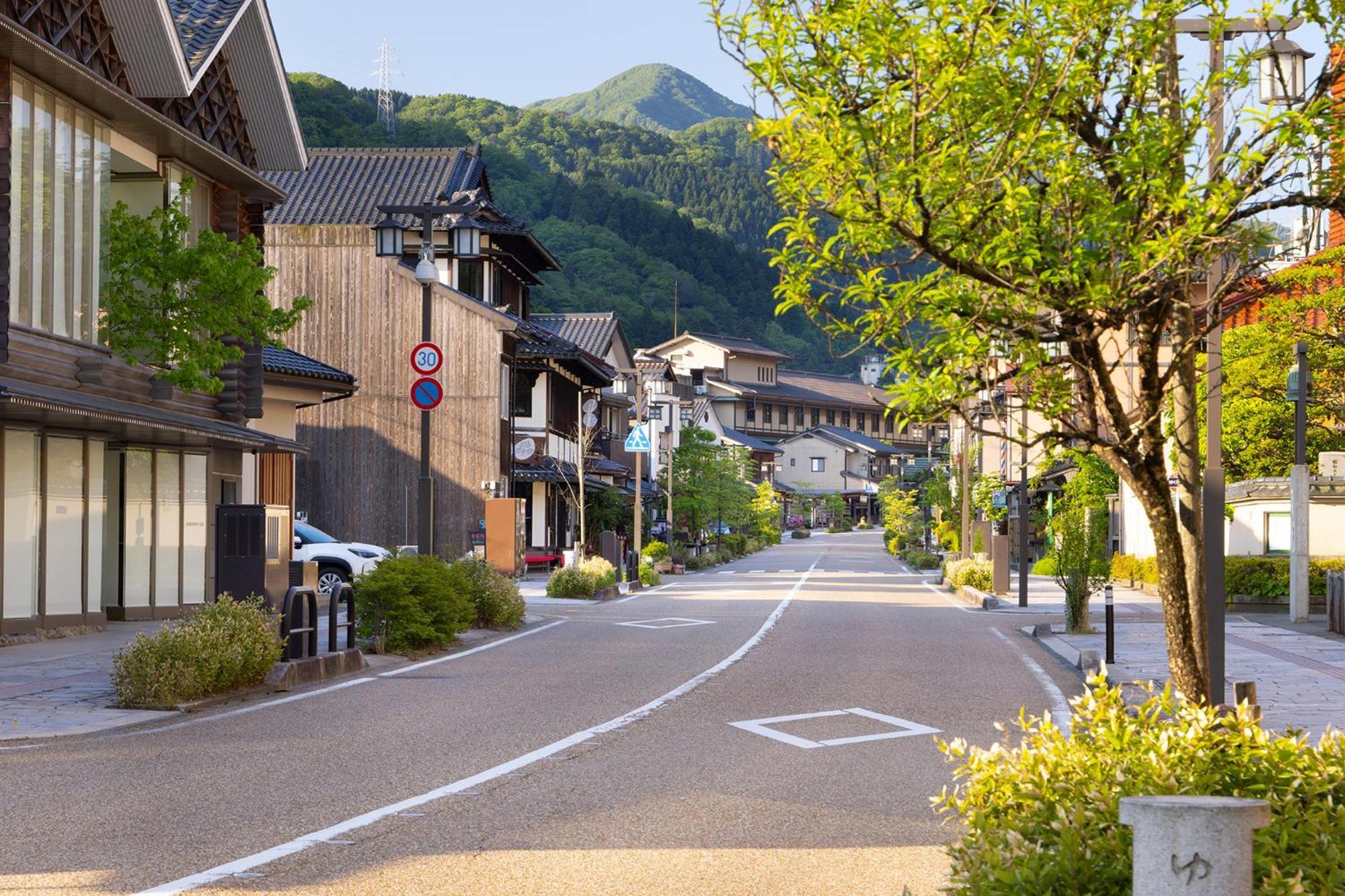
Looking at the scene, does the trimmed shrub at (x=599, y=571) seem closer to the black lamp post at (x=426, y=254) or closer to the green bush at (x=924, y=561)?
the black lamp post at (x=426, y=254)

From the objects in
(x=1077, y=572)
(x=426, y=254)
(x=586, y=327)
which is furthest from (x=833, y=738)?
(x=586, y=327)

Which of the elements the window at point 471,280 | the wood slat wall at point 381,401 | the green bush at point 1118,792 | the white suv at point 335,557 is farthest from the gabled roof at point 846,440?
the green bush at point 1118,792

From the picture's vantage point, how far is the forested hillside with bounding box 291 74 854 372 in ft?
291

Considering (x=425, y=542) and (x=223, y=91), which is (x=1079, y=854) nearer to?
(x=425, y=542)

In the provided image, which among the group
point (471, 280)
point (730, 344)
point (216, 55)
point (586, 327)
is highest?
point (730, 344)

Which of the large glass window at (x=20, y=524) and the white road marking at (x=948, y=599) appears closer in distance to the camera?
the large glass window at (x=20, y=524)

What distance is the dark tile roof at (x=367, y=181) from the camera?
48.1m

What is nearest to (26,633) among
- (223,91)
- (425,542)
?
(425,542)

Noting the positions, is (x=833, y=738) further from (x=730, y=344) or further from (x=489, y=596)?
(x=730, y=344)

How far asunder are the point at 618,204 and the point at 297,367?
83.6 m

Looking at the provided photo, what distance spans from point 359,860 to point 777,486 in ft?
396

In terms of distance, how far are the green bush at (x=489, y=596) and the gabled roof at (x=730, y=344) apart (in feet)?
301

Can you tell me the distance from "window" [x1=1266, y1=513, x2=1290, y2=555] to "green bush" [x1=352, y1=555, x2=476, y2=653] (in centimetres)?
2133

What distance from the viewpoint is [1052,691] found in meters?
15.7
